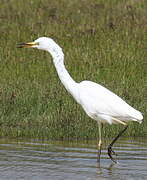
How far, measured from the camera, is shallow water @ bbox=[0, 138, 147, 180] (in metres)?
8.16

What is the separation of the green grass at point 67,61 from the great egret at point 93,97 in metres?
1.45

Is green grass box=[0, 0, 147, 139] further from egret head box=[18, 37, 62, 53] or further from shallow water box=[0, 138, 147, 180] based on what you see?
egret head box=[18, 37, 62, 53]

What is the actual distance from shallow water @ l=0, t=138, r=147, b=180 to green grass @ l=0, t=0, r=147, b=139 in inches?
25.0

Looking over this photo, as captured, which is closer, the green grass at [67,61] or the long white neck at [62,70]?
the long white neck at [62,70]

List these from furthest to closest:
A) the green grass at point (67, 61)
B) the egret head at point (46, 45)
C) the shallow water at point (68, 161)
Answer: the green grass at point (67, 61) → the egret head at point (46, 45) → the shallow water at point (68, 161)

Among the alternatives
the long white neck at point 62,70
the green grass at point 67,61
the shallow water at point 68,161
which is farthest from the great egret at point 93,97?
the green grass at point 67,61

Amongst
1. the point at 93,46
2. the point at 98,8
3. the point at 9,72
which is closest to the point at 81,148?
the point at 9,72

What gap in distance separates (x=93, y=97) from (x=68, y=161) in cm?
97

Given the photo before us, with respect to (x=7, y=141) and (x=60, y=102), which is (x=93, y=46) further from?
(x=7, y=141)

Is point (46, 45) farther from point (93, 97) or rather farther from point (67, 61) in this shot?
point (67, 61)

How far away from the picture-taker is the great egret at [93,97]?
9086 millimetres

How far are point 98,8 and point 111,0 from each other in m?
0.76

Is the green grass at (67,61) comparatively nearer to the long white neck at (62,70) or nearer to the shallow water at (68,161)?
the shallow water at (68,161)

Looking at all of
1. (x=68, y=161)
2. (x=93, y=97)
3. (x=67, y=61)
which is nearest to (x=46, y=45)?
(x=93, y=97)
